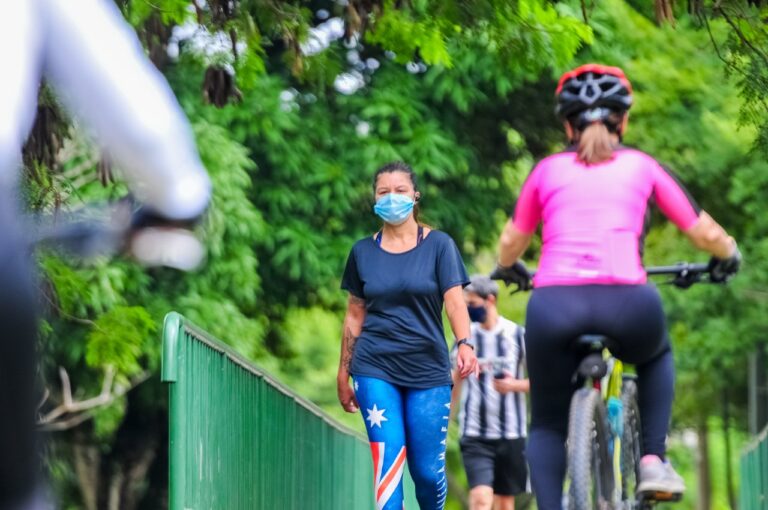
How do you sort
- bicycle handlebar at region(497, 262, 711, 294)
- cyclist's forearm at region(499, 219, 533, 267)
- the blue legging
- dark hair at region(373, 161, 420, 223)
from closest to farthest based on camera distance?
cyclist's forearm at region(499, 219, 533, 267) < bicycle handlebar at region(497, 262, 711, 294) < the blue legging < dark hair at region(373, 161, 420, 223)

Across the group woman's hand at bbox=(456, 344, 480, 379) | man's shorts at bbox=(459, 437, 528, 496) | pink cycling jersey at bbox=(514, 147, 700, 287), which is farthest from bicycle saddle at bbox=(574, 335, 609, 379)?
man's shorts at bbox=(459, 437, 528, 496)

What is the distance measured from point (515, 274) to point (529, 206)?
68 cm

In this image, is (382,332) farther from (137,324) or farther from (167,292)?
(167,292)

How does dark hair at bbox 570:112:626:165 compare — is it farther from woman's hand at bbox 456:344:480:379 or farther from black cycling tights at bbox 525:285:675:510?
woman's hand at bbox 456:344:480:379

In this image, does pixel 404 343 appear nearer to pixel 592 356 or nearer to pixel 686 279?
pixel 686 279

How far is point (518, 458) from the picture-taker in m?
11.1

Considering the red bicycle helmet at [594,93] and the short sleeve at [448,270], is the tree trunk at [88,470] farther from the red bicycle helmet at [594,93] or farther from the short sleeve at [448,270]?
the red bicycle helmet at [594,93]

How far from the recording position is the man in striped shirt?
10.6 m

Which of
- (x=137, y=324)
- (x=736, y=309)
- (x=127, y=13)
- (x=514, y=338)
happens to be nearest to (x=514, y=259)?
(x=127, y=13)

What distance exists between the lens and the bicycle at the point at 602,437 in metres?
5.49

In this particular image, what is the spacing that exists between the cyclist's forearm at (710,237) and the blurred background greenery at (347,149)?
4.01 ft

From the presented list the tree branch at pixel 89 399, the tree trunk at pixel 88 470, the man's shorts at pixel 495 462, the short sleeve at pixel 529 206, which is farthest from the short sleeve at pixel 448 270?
the tree trunk at pixel 88 470

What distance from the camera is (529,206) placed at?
6.00 m

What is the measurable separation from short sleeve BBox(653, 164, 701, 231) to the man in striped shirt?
184 inches
